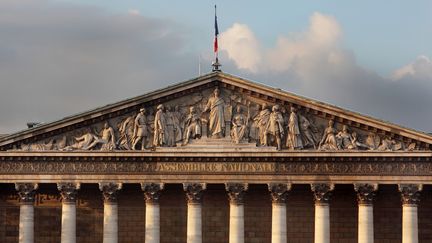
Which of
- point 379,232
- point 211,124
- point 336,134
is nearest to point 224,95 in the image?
point 211,124

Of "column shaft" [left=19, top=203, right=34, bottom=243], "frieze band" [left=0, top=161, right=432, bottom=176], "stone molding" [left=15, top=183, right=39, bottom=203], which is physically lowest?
"column shaft" [left=19, top=203, right=34, bottom=243]

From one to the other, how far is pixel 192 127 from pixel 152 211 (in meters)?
3.88

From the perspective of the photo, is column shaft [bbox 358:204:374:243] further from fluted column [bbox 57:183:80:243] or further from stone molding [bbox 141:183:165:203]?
fluted column [bbox 57:183:80:243]

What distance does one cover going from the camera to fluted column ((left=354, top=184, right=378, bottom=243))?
51.1 m

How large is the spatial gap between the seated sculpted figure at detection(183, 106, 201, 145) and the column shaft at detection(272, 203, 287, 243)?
4.37 m

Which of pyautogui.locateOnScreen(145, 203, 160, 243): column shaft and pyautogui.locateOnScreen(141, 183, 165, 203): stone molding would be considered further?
pyautogui.locateOnScreen(145, 203, 160, 243): column shaft

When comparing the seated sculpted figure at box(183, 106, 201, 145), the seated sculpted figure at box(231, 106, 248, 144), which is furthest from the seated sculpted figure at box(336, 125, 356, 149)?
the seated sculpted figure at box(183, 106, 201, 145)

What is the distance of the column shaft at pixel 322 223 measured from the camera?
5141 cm

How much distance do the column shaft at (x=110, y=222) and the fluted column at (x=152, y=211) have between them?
1351 millimetres

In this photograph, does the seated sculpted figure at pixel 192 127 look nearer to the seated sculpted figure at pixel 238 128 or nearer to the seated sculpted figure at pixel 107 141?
the seated sculpted figure at pixel 238 128

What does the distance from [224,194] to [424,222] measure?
8.58 meters

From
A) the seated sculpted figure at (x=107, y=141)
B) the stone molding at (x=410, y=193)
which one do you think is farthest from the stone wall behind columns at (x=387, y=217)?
the seated sculpted figure at (x=107, y=141)

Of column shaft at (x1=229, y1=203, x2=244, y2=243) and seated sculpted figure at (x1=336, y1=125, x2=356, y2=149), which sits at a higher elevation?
seated sculpted figure at (x1=336, y1=125, x2=356, y2=149)

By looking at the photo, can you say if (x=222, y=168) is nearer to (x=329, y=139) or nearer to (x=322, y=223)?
(x=329, y=139)
